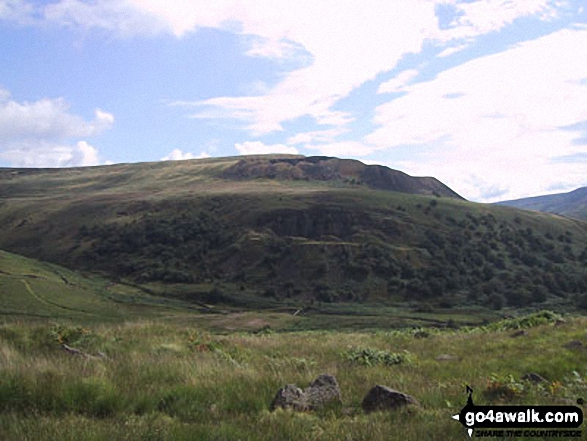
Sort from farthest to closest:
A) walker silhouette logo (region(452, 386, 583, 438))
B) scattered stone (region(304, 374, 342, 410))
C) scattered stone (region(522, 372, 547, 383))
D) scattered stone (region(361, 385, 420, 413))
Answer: scattered stone (region(522, 372, 547, 383)), scattered stone (region(304, 374, 342, 410)), scattered stone (region(361, 385, 420, 413)), walker silhouette logo (region(452, 386, 583, 438))

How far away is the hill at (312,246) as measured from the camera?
91875 mm

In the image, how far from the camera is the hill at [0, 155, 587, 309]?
91875 millimetres

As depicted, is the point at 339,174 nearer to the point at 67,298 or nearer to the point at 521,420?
Answer: the point at 67,298

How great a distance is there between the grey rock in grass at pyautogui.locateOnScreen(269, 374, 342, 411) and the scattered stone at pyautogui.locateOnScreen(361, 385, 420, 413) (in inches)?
21.8

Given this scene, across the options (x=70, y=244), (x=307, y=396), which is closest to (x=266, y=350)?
(x=307, y=396)

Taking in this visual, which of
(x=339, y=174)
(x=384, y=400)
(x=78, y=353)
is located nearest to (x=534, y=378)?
(x=384, y=400)

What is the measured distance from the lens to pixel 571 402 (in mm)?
7148

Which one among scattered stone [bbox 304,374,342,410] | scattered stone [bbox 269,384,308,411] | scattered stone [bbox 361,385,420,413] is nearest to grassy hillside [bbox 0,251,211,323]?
scattered stone [bbox 304,374,342,410]

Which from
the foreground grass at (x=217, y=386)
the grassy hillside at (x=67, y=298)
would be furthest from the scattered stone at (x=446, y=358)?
the grassy hillside at (x=67, y=298)

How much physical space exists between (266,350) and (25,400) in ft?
26.6

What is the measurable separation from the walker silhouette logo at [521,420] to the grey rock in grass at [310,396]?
2.07 m

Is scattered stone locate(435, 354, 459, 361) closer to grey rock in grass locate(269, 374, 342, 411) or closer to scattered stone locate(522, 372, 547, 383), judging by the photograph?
scattered stone locate(522, 372, 547, 383)

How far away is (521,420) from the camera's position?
616cm

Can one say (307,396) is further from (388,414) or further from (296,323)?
(296,323)
